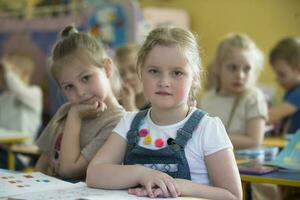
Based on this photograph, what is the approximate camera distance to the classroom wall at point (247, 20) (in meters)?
4.84

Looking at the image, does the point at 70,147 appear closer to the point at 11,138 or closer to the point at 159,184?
the point at 159,184

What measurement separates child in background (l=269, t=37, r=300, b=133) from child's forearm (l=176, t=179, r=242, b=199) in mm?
1961

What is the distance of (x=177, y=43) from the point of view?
5.06 ft

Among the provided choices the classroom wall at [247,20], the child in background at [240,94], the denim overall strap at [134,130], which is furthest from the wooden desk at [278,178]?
the classroom wall at [247,20]

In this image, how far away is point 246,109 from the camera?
282 cm

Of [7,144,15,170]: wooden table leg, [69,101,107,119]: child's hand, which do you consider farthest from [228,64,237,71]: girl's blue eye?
[7,144,15,170]: wooden table leg

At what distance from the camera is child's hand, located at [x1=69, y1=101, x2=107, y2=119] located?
6.36 feet

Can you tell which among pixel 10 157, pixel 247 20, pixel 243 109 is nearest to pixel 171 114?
pixel 243 109

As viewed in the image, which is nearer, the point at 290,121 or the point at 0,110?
the point at 290,121

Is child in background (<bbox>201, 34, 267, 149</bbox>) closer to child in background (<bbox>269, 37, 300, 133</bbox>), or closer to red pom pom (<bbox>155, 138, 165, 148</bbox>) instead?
child in background (<bbox>269, 37, 300, 133</bbox>)

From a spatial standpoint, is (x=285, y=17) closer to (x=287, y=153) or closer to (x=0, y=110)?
(x=0, y=110)

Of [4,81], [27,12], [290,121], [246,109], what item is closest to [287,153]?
[246,109]

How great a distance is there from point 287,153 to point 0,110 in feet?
9.96

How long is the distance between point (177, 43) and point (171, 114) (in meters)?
0.20
